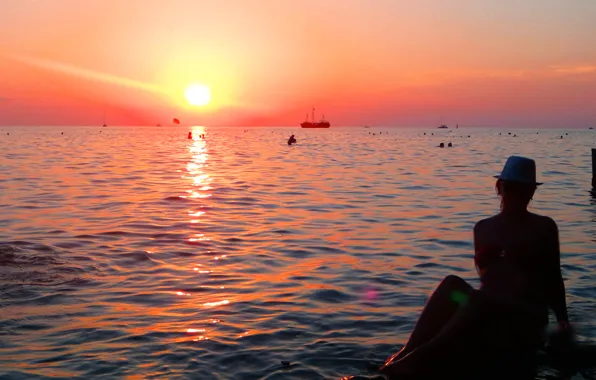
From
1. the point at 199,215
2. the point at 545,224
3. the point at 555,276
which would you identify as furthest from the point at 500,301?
the point at 199,215

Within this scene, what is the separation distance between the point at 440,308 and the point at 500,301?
0.56m

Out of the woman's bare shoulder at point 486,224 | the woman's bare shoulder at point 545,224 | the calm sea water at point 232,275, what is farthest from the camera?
the calm sea water at point 232,275

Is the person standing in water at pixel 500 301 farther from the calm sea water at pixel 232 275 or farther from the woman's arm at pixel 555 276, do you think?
the calm sea water at pixel 232 275

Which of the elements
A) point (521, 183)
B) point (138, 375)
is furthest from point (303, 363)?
point (521, 183)

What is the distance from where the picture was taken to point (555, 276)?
6.41 meters

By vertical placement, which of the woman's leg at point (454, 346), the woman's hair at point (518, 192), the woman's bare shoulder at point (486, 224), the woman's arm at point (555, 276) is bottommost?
the woman's leg at point (454, 346)

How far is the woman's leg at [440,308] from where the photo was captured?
235 inches

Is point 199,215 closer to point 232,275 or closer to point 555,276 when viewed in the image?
point 232,275

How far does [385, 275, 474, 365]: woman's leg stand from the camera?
598 centimetres

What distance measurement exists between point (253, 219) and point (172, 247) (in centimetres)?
490

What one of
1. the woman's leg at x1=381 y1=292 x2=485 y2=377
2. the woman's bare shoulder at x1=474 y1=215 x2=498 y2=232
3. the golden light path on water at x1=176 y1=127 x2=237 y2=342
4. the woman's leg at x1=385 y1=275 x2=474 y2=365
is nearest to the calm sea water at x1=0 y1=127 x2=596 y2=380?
the golden light path on water at x1=176 y1=127 x2=237 y2=342

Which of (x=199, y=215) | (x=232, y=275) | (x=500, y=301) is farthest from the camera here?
(x=199, y=215)

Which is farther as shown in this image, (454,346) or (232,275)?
(232,275)

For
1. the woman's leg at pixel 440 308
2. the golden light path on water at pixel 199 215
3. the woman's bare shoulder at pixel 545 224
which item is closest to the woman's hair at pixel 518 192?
the woman's bare shoulder at pixel 545 224
